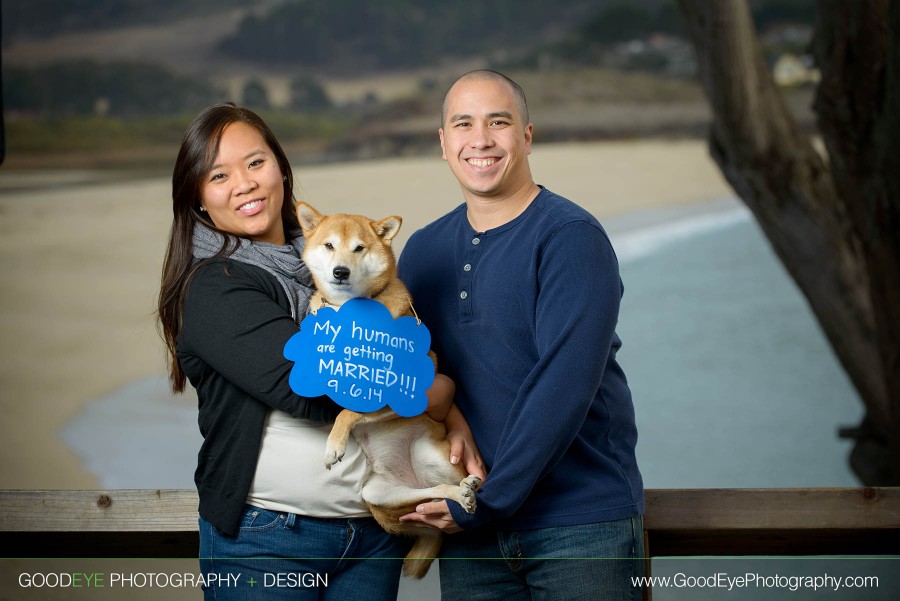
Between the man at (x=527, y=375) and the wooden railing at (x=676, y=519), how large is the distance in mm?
318

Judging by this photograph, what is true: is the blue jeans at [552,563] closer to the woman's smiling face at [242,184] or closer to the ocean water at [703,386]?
the woman's smiling face at [242,184]

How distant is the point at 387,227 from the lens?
184 centimetres

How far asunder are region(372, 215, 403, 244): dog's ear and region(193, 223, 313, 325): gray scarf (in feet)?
→ 0.55

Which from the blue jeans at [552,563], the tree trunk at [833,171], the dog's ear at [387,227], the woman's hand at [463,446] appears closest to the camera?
the blue jeans at [552,563]

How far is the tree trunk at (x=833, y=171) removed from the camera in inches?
122

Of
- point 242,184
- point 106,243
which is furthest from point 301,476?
point 106,243

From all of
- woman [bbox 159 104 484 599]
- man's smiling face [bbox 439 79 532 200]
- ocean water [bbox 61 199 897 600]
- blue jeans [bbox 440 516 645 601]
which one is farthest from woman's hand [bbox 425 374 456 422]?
ocean water [bbox 61 199 897 600]

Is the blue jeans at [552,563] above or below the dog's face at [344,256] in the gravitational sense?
below

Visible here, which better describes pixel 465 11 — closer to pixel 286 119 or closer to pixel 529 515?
pixel 286 119

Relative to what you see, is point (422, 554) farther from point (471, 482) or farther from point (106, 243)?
point (106, 243)

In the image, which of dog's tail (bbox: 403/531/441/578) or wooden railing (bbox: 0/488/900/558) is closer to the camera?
dog's tail (bbox: 403/531/441/578)

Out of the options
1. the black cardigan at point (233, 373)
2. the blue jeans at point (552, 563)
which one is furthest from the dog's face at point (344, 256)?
the blue jeans at point (552, 563)

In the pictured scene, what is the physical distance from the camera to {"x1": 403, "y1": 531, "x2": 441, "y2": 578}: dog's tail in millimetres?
1724

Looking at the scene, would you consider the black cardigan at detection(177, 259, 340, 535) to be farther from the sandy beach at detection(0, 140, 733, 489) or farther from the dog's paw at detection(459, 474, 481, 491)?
the sandy beach at detection(0, 140, 733, 489)
